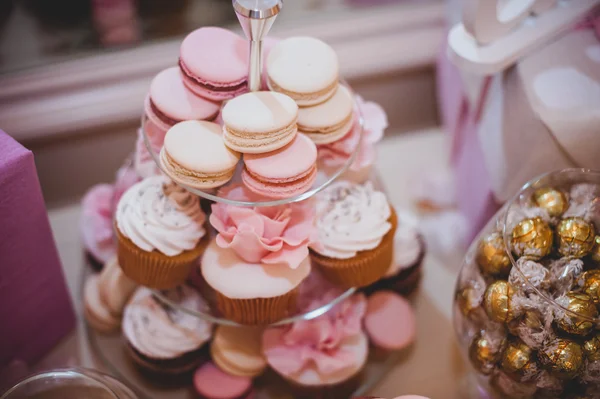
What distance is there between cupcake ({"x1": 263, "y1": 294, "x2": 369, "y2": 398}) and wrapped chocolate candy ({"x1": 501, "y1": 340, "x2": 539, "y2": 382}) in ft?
0.71

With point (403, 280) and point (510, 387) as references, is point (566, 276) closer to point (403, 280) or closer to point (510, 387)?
point (510, 387)

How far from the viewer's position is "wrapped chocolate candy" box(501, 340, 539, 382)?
653 millimetres

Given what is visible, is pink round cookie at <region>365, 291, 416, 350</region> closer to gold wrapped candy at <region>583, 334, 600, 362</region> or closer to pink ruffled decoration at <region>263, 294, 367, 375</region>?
pink ruffled decoration at <region>263, 294, 367, 375</region>

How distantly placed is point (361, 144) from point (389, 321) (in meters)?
0.29

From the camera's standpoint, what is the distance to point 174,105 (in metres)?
0.69

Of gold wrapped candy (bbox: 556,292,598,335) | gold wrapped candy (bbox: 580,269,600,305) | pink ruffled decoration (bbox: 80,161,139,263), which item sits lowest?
pink ruffled decoration (bbox: 80,161,139,263)

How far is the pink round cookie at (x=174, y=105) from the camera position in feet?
2.26

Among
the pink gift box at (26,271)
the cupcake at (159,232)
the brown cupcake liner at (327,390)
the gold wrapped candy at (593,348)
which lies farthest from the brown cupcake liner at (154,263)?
the gold wrapped candy at (593,348)

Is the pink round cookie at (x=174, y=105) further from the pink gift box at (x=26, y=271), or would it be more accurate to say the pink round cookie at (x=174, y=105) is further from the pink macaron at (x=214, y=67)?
the pink gift box at (x=26, y=271)

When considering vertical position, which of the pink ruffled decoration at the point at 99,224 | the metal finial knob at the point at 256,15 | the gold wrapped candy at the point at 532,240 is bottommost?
the pink ruffled decoration at the point at 99,224

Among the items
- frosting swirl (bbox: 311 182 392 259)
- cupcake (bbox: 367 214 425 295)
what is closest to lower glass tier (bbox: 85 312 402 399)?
cupcake (bbox: 367 214 425 295)

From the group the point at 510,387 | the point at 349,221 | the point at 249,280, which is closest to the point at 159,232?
the point at 249,280

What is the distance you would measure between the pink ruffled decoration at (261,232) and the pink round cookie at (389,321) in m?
0.25

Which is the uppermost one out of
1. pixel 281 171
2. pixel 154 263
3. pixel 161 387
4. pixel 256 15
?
pixel 256 15
